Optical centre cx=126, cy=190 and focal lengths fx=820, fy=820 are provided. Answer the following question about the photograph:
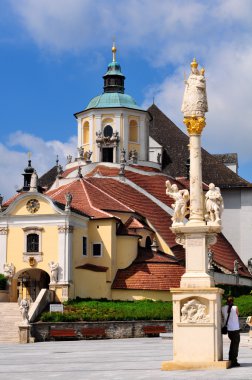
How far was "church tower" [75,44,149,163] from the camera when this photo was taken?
69750mm

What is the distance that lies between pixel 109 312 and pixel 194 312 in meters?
23.8

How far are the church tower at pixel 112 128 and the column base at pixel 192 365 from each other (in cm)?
4807

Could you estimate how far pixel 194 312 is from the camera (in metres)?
22.4

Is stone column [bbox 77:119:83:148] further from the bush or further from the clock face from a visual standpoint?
the bush

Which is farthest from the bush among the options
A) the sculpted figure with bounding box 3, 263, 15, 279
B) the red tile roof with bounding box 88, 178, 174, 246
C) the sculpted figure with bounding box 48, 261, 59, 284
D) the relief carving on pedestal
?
the relief carving on pedestal

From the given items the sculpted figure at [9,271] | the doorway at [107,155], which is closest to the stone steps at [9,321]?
the sculpted figure at [9,271]

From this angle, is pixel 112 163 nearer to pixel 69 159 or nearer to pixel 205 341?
pixel 69 159

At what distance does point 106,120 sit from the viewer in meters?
70.2

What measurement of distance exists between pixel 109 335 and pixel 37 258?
10865mm

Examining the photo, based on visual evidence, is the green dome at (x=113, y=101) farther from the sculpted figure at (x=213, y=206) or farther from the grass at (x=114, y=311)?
the sculpted figure at (x=213, y=206)

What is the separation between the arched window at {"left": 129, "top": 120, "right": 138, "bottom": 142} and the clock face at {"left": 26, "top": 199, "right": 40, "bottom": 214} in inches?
764

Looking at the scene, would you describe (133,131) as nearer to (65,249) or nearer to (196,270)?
(65,249)

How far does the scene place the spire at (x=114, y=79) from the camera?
72.6m

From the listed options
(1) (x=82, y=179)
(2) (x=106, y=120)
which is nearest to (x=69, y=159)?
(2) (x=106, y=120)
